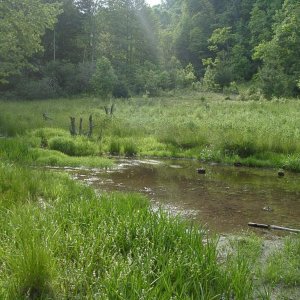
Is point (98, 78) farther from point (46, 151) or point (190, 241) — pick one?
point (190, 241)

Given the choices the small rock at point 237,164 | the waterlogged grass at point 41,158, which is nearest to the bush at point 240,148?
the small rock at point 237,164

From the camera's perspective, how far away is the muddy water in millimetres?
8188

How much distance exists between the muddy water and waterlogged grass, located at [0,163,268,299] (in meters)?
1.75

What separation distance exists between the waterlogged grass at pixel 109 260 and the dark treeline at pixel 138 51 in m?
17.0

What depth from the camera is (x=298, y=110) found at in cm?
2283

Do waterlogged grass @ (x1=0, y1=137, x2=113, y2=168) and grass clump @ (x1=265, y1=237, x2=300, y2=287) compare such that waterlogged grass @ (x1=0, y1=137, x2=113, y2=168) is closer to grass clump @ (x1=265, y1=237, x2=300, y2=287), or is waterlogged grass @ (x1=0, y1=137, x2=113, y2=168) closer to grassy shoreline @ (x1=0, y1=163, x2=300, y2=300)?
grassy shoreline @ (x1=0, y1=163, x2=300, y2=300)

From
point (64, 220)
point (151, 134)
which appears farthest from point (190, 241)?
point (151, 134)

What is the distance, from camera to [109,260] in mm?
4480

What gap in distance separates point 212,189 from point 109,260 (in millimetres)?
6604

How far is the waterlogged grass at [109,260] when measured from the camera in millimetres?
3840

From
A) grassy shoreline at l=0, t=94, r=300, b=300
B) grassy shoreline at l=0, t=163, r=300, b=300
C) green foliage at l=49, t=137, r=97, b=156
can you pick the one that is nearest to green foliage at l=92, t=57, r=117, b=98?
green foliage at l=49, t=137, r=97, b=156

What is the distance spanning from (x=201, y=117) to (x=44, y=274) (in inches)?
748

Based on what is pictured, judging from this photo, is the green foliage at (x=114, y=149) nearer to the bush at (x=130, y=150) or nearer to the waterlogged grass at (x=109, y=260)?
the bush at (x=130, y=150)

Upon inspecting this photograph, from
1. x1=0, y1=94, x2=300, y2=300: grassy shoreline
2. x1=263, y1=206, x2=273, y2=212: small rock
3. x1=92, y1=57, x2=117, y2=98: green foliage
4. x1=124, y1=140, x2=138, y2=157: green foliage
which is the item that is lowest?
x1=124, y1=140, x2=138, y2=157: green foliage
